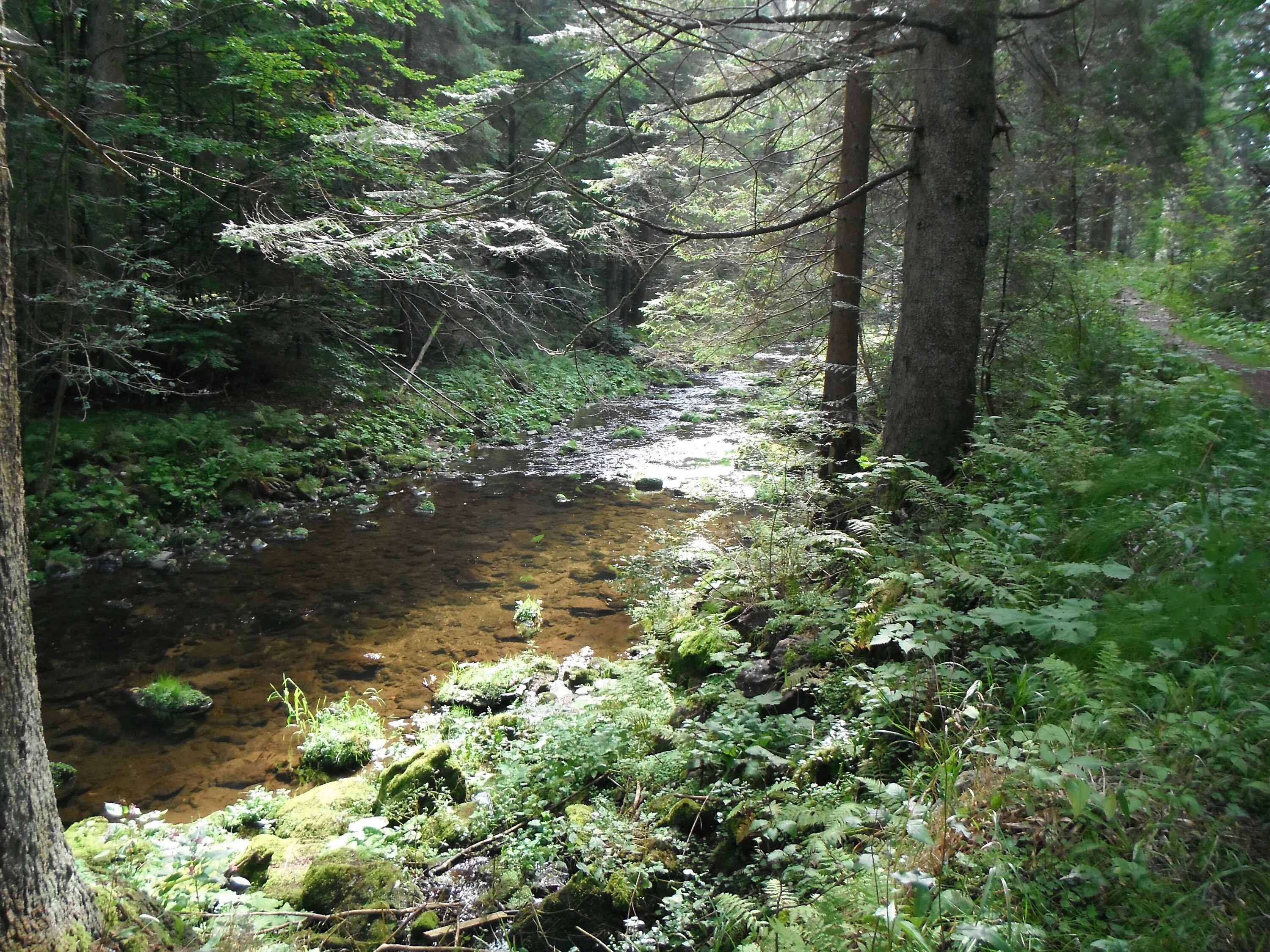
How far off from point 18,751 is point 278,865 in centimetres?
180

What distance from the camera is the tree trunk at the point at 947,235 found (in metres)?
5.11

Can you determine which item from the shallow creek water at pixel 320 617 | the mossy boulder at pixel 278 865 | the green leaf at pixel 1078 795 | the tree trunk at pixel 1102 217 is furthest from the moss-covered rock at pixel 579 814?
the tree trunk at pixel 1102 217

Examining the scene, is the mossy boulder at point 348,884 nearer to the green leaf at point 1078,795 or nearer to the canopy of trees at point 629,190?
the canopy of trees at point 629,190

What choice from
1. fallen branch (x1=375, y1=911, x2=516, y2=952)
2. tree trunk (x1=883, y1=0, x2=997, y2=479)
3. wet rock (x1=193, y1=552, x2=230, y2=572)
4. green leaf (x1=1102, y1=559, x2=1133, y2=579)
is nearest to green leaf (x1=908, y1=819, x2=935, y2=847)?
green leaf (x1=1102, y1=559, x2=1133, y2=579)

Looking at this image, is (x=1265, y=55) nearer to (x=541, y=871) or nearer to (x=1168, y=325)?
(x=1168, y=325)

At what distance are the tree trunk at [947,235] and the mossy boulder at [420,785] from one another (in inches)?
166

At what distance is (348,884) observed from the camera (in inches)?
142

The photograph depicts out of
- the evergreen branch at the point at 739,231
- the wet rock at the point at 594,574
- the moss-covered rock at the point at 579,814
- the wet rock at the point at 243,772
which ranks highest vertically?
the evergreen branch at the point at 739,231

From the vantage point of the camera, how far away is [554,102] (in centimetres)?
2072

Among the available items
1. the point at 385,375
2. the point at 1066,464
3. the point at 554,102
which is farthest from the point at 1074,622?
the point at 554,102

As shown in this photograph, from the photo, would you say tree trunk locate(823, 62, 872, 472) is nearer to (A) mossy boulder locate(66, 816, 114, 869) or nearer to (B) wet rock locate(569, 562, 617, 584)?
(B) wet rock locate(569, 562, 617, 584)

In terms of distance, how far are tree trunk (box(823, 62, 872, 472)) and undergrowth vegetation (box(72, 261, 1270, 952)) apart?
1.65 metres

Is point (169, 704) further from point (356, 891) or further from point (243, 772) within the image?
point (356, 891)

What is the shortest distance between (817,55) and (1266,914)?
6.16 meters
